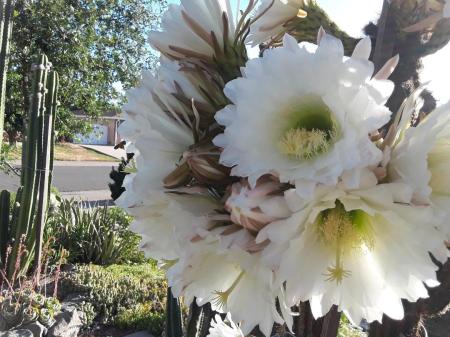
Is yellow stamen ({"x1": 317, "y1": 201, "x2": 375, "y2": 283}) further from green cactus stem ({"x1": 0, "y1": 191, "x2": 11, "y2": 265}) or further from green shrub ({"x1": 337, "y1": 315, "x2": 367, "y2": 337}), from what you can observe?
green cactus stem ({"x1": 0, "y1": 191, "x2": 11, "y2": 265})

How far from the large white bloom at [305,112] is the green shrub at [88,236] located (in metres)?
5.22

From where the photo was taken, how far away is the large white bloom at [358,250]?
50 cm

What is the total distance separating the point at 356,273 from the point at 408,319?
0.47 meters

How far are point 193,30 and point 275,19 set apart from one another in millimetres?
195

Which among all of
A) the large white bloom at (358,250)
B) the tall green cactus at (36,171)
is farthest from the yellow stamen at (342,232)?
the tall green cactus at (36,171)

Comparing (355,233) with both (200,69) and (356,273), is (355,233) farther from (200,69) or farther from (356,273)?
(200,69)

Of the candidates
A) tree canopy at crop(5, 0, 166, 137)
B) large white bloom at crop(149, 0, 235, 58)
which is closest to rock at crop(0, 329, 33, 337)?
large white bloom at crop(149, 0, 235, 58)

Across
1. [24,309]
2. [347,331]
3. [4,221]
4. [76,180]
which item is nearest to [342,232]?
[347,331]

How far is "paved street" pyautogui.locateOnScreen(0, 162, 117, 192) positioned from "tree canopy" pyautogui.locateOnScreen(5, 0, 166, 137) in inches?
176

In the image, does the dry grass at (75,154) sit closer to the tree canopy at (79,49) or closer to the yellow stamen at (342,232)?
the tree canopy at (79,49)

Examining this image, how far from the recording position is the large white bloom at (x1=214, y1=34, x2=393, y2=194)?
0.48 meters

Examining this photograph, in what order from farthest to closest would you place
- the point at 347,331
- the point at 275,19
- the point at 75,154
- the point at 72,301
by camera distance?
1. the point at 75,154
2. the point at 72,301
3. the point at 347,331
4. the point at 275,19

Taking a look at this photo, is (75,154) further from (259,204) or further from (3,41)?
(259,204)

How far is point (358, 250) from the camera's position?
1.95 feet
